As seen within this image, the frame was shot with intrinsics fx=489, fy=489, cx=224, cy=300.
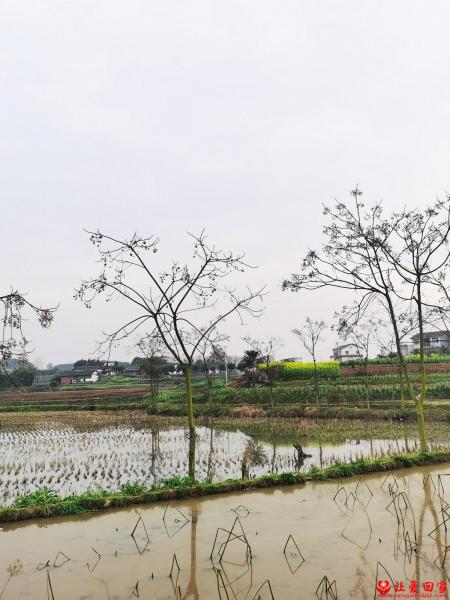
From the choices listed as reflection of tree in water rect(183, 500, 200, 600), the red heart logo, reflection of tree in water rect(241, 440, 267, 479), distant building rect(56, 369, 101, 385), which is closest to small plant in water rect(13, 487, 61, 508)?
reflection of tree in water rect(183, 500, 200, 600)

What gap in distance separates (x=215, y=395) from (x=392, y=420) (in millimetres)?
18222

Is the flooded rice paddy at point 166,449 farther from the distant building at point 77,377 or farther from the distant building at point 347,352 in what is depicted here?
the distant building at point 77,377

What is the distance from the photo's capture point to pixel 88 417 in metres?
36.6

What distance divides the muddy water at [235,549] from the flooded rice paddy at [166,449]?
3.59m

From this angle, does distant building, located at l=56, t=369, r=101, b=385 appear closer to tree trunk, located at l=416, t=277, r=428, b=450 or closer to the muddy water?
tree trunk, located at l=416, t=277, r=428, b=450

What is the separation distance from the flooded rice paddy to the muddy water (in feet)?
11.8

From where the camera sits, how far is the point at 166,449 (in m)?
20.6

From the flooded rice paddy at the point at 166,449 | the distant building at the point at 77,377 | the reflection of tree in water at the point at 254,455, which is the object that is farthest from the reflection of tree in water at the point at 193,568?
the distant building at the point at 77,377

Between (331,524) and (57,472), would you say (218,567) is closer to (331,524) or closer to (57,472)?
(331,524)

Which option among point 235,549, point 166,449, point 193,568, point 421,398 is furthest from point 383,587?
point 166,449

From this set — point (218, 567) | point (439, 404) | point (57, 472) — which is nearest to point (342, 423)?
point (439, 404)

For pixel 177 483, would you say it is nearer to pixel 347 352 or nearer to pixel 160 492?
pixel 160 492

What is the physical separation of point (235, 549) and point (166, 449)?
14.4m

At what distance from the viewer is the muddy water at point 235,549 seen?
561 cm
